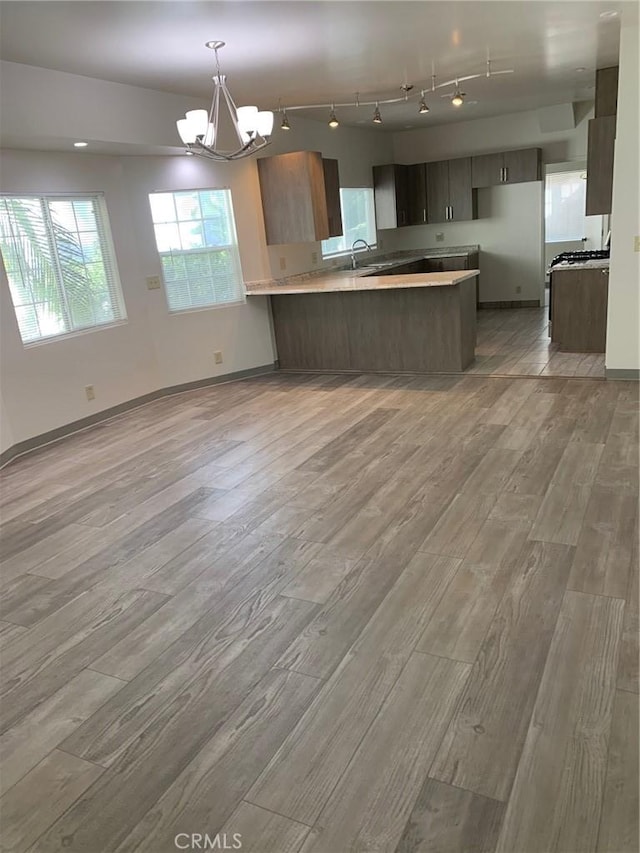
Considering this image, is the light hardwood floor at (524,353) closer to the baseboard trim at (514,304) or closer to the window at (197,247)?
the baseboard trim at (514,304)

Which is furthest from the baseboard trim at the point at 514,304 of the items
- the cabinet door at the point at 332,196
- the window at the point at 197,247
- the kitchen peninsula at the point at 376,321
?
the window at the point at 197,247

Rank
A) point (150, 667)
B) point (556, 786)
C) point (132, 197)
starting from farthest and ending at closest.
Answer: point (132, 197), point (150, 667), point (556, 786)

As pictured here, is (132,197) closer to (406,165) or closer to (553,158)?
(406,165)

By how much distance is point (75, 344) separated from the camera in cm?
528

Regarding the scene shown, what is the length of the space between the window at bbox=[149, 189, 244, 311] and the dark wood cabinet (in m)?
3.54

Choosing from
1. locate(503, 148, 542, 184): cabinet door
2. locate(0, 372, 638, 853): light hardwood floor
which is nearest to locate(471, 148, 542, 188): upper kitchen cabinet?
locate(503, 148, 542, 184): cabinet door

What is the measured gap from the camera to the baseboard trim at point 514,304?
9.22 metres

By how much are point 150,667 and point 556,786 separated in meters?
1.40

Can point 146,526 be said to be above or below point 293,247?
below

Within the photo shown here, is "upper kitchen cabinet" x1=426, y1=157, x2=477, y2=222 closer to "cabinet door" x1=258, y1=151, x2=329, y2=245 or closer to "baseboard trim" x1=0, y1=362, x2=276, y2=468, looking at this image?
"cabinet door" x1=258, y1=151, x2=329, y2=245

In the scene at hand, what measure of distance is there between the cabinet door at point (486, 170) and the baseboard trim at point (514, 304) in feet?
5.48

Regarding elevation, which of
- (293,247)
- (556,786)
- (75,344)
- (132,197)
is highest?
(132,197)

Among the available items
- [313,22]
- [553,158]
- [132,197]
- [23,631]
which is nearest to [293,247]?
[132,197]

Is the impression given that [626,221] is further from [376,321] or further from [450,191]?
[450,191]
